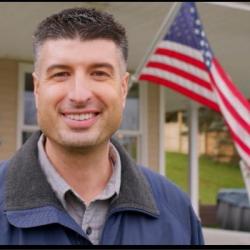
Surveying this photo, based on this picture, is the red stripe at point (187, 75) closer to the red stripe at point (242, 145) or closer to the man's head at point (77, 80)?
the red stripe at point (242, 145)

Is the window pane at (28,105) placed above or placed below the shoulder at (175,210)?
above

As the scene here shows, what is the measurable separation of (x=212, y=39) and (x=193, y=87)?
43.2 inches

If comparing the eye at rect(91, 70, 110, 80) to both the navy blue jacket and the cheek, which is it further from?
the navy blue jacket

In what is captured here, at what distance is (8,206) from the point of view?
4.38ft

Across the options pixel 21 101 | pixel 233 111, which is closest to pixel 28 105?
pixel 21 101

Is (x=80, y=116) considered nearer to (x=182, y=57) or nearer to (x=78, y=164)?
(x=78, y=164)

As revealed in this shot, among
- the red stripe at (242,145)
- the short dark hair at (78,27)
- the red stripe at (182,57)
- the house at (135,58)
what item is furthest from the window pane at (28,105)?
the short dark hair at (78,27)

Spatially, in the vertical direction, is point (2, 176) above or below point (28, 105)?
below

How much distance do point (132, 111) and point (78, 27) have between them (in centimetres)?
547

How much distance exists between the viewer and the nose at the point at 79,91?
4.29ft

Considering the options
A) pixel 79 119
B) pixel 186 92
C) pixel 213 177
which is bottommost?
pixel 213 177

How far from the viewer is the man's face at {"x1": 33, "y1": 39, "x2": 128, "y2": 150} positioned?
1322 millimetres

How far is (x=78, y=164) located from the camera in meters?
1.46

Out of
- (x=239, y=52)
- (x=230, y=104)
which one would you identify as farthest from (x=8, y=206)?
(x=239, y=52)
